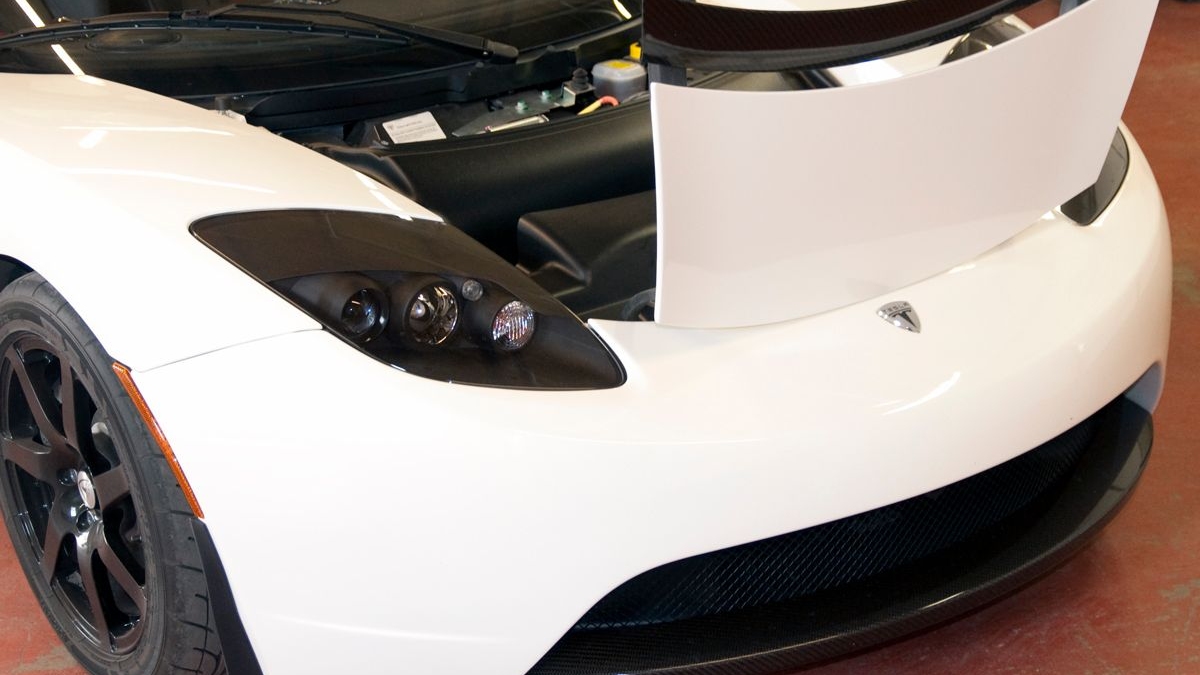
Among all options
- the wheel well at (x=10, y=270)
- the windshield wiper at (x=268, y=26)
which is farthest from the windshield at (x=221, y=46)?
the wheel well at (x=10, y=270)

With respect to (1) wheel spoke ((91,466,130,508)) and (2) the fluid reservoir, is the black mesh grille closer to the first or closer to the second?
(1) wheel spoke ((91,466,130,508))

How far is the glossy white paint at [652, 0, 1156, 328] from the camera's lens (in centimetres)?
132

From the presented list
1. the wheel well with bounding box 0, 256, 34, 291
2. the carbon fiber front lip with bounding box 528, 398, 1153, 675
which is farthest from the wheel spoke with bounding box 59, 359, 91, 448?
the carbon fiber front lip with bounding box 528, 398, 1153, 675

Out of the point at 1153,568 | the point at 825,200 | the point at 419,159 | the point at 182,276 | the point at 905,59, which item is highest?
the point at 182,276

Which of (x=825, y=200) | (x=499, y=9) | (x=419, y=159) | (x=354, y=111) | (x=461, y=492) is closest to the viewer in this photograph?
(x=461, y=492)

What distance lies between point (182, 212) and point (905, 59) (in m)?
1.33

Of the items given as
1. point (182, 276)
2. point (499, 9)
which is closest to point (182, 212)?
point (182, 276)

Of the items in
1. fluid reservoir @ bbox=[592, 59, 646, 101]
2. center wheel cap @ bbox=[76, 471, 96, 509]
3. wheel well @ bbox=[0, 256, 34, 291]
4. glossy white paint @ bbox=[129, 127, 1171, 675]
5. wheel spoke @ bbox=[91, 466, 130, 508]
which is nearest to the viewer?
glossy white paint @ bbox=[129, 127, 1171, 675]

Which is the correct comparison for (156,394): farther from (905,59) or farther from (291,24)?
(905,59)

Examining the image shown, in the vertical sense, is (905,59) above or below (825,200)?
below

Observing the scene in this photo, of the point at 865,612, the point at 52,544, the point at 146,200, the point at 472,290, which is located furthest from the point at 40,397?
the point at 865,612

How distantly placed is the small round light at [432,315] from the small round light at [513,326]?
0.05 m

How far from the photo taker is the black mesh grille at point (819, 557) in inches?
55.7

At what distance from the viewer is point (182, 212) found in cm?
134
